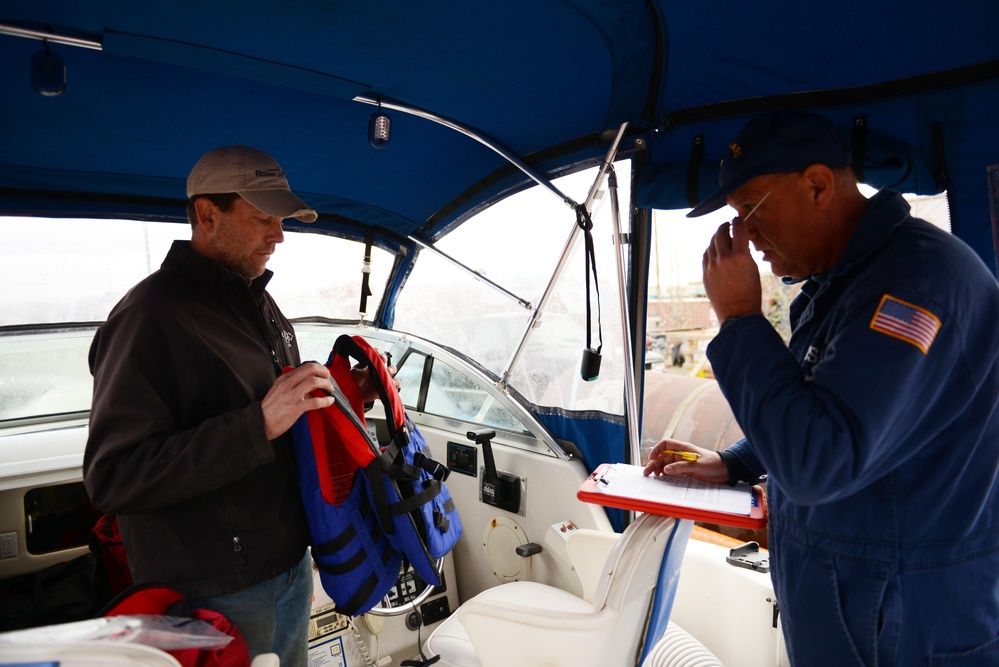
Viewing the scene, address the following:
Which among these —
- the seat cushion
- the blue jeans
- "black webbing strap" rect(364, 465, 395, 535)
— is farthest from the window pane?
the blue jeans

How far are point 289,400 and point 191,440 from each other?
0.77 feet

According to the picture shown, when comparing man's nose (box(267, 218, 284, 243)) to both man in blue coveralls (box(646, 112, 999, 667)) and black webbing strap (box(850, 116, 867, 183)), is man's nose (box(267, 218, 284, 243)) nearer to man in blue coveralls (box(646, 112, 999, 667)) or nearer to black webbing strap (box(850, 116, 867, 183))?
man in blue coveralls (box(646, 112, 999, 667))

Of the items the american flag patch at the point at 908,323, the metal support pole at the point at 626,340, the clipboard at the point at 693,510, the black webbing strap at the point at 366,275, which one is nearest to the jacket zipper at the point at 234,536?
the clipboard at the point at 693,510

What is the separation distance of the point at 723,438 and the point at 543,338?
2085 mm

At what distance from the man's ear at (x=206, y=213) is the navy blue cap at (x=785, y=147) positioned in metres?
1.37

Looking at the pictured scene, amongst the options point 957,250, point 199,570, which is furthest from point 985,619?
point 199,570

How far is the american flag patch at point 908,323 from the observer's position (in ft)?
3.14

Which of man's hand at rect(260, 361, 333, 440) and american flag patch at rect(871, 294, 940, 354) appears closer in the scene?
american flag patch at rect(871, 294, 940, 354)

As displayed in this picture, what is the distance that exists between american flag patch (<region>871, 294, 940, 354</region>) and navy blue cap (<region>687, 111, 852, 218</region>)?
1.23 feet

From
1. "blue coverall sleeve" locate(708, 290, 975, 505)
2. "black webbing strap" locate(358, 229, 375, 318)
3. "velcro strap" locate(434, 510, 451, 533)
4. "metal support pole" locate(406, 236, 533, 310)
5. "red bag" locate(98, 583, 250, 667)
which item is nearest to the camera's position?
"blue coverall sleeve" locate(708, 290, 975, 505)

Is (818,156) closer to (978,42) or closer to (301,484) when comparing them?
(978,42)

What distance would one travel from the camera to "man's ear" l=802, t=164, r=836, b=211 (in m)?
1.21

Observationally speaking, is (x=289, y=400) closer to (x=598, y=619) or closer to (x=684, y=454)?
(x=598, y=619)

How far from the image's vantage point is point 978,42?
1.55 meters
